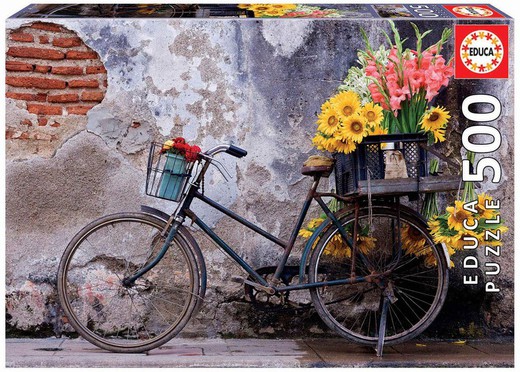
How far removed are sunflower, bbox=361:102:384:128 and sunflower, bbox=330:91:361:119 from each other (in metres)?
0.05

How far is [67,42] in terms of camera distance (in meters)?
6.43

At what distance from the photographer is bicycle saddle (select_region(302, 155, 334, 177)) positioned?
20.0ft

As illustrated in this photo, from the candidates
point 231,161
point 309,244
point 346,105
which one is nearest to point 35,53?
point 231,161

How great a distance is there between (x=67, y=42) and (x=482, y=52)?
8.84ft

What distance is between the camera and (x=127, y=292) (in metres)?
6.57

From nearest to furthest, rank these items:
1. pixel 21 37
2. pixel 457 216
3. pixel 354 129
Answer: pixel 354 129, pixel 457 216, pixel 21 37

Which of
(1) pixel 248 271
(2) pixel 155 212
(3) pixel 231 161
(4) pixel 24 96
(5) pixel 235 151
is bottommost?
(1) pixel 248 271

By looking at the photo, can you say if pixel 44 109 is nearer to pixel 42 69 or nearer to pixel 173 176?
pixel 42 69

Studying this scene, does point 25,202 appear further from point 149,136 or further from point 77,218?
point 149,136

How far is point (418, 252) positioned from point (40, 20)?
286 cm

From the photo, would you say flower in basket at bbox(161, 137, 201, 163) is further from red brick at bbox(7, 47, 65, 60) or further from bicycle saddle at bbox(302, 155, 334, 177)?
red brick at bbox(7, 47, 65, 60)

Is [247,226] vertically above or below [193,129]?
below

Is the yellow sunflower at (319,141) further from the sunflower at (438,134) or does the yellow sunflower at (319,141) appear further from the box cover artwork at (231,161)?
the sunflower at (438,134)

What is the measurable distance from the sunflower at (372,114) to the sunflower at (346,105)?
0.05 meters
